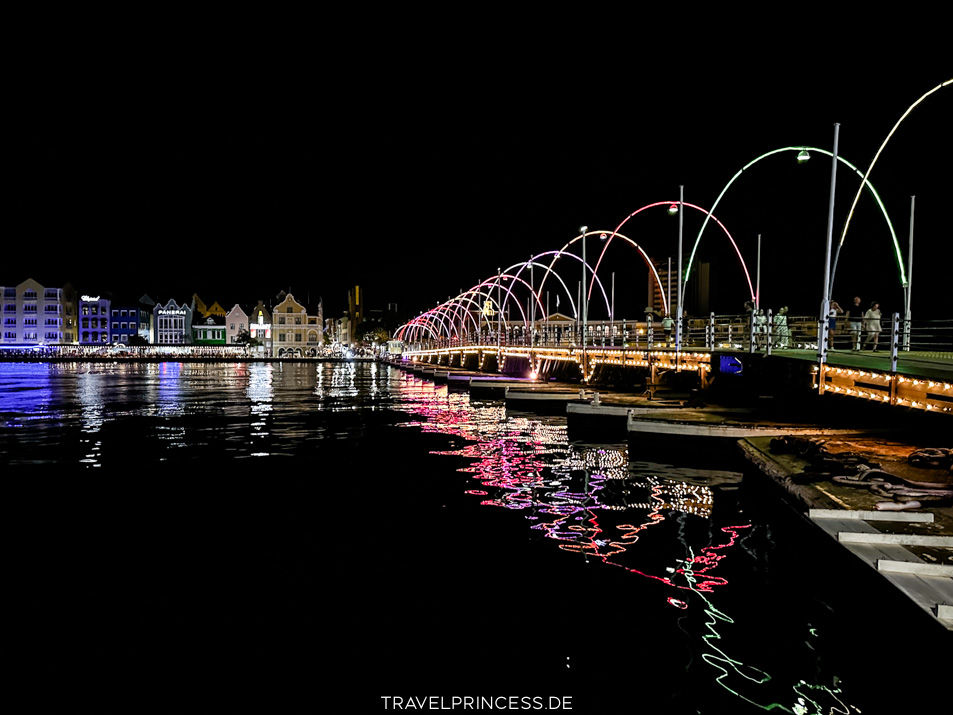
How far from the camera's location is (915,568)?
34.4 ft

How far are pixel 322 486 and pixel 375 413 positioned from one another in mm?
28444

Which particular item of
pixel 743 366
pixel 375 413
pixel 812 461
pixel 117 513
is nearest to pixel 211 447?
pixel 117 513

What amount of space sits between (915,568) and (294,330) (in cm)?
18591

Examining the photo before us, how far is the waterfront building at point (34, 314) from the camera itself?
182m

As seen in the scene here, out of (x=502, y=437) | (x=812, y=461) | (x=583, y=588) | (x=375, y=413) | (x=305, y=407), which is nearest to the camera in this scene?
(x=583, y=588)

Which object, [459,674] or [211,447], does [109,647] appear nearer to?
[459,674]

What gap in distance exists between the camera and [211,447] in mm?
34312

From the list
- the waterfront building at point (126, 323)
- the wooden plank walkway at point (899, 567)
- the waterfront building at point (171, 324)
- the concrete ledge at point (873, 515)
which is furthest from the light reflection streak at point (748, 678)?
the waterfront building at point (171, 324)

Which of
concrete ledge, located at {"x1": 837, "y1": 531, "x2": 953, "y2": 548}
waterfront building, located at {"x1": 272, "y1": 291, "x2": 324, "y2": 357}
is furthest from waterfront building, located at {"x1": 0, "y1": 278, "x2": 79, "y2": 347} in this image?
concrete ledge, located at {"x1": 837, "y1": 531, "x2": 953, "y2": 548}

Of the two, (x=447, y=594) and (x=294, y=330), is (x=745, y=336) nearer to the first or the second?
(x=447, y=594)

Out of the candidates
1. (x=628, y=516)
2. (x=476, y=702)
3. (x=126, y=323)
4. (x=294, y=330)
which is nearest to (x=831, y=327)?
(x=628, y=516)

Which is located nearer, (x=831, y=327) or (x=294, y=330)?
(x=831, y=327)

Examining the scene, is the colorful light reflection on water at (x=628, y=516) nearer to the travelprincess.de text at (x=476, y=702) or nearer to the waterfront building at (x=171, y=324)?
the travelprincess.de text at (x=476, y=702)

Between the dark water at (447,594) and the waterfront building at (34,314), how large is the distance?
177180 millimetres
